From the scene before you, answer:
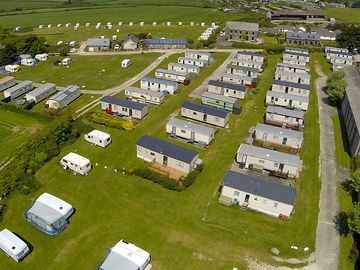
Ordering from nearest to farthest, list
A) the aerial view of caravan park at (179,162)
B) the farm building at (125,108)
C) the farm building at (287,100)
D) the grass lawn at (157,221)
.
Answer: the grass lawn at (157,221) → the aerial view of caravan park at (179,162) → the farm building at (125,108) → the farm building at (287,100)

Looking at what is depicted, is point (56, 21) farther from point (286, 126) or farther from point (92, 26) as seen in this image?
point (286, 126)

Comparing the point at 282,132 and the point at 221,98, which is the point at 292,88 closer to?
the point at 221,98

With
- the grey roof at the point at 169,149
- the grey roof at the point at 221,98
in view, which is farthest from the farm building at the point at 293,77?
the grey roof at the point at 169,149

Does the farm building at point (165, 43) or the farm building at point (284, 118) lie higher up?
the farm building at point (165, 43)

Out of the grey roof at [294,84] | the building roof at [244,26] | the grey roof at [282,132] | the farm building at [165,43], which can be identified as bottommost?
the grey roof at [282,132]

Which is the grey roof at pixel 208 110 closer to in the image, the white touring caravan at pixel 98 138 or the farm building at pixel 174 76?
the white touring caravan at pixel 98 138

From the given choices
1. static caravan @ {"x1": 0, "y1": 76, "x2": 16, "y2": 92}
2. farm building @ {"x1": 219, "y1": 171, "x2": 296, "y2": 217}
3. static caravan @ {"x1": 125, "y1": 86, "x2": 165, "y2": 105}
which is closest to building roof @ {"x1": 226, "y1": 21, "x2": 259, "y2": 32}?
static caravan @ {"x1": 125, "y1": 86, "x2": 165, "y2": 105}
